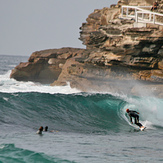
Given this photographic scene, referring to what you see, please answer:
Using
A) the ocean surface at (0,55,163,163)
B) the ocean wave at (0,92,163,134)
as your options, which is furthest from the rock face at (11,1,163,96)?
the ocean wave at (0,92,163,134)

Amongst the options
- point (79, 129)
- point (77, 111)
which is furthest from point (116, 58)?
point (79, 129)

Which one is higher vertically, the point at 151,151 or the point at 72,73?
the point at 72,73

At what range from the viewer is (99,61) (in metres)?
28.9

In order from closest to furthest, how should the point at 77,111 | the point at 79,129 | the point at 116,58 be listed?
the point at 79,129 < the point at 77,111 < the point at 116,58

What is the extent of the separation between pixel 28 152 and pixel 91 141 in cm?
377

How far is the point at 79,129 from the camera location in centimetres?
1764

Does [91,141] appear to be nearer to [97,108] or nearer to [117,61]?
[97,108]

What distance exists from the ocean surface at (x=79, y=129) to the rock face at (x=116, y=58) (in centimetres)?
156

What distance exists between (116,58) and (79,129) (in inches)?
427

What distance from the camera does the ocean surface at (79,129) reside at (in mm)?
10812

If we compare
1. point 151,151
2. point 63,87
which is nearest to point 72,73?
point 63,87

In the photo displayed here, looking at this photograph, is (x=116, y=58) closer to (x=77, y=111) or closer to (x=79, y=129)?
(x=77, y=111)

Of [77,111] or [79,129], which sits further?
[77,111]

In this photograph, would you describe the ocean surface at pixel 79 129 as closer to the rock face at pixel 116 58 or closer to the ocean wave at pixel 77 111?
the ocean wave at pixel 77 111
